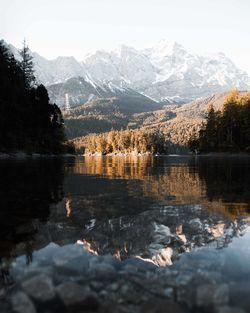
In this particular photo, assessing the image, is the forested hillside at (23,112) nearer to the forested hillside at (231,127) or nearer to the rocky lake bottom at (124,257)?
the rocky lake bottom at (124,257)

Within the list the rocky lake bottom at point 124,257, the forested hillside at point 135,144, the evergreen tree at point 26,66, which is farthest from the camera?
the forested hillside at point 135,144

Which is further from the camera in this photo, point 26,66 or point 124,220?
point 26,66

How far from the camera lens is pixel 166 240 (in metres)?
8.36

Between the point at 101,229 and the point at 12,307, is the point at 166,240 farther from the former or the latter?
the point at 12,307

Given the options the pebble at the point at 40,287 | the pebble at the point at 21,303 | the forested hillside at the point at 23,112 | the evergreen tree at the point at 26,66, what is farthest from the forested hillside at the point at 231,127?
the pebble at the point at 21,303

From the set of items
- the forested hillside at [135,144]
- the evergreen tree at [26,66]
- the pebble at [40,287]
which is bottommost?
the pebble at [40,287]

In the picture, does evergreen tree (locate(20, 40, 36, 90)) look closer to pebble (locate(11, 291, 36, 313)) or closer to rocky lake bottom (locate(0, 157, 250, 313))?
rocky lake bottom (locate(0, 157, 250, 313))

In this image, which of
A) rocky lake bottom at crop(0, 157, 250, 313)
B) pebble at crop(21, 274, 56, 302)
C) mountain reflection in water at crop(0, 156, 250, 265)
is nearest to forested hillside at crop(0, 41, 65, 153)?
mountain reflection in water at crop(0, 156, 250, 265)

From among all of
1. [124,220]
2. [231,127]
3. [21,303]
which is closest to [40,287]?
[21,303]

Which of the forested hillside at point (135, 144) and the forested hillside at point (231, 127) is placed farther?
the forested hillside at point (135, 144)

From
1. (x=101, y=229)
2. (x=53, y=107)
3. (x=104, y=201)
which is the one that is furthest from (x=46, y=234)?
(x=53, y=107)

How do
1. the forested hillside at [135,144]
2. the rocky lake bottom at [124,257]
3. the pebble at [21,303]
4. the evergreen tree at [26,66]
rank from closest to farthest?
the pebble at [21,303] → the rocky lake bottom at [124,257] → the evergreen tree at [26,66] → the forested hillside at [135,144]

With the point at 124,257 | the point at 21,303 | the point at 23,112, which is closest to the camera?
the point at 21,303

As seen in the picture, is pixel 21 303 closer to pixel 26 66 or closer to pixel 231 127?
pixel 26 66
